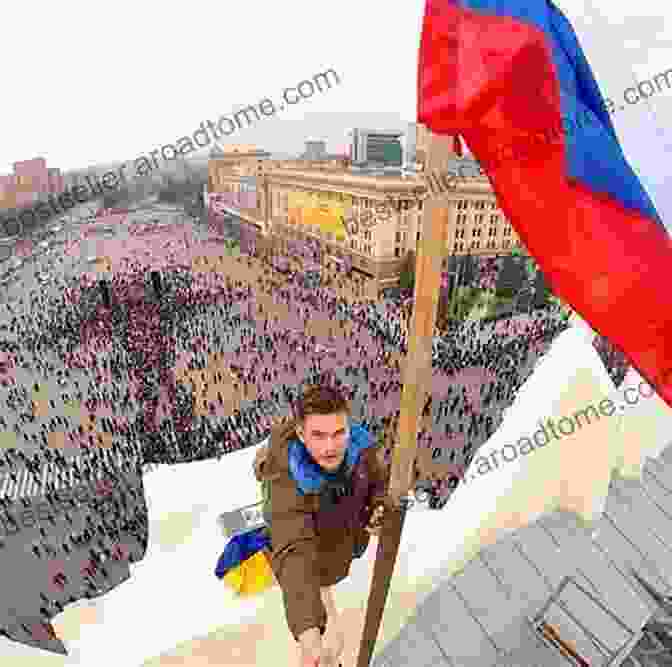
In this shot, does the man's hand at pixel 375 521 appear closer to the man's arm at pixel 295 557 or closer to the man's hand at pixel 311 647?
the man's arm at pixel 295 557

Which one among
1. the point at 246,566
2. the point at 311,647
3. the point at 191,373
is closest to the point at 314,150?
the point at 191,373

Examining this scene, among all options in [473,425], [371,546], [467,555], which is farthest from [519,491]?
[473,425]

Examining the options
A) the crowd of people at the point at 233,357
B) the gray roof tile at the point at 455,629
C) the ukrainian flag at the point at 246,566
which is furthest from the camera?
the crowd of people at the point at 233,357

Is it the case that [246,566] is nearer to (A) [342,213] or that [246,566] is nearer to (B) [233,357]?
(B) [233,357]

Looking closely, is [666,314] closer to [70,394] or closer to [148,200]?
[70,394]

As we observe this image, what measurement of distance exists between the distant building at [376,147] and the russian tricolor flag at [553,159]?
14.3 m

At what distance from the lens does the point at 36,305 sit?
14.0 m

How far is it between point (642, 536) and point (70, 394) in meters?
12.7

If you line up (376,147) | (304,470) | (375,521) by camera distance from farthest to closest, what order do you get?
1. (376,147)
2. (375,521)
3. (304,470)

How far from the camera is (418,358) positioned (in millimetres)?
1643

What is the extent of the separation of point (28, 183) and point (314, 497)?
13.4m

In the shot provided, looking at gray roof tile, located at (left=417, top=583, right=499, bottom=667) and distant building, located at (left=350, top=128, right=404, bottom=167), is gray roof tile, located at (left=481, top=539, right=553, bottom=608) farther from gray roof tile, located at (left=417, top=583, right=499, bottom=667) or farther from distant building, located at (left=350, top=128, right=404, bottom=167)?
distant building, located at (left=350, top=128, right=404, bottom=167)

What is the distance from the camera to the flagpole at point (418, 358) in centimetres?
150

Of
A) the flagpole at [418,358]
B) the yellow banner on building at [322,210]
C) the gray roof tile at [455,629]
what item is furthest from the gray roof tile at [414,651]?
the yellow banner on building at [322,210]
